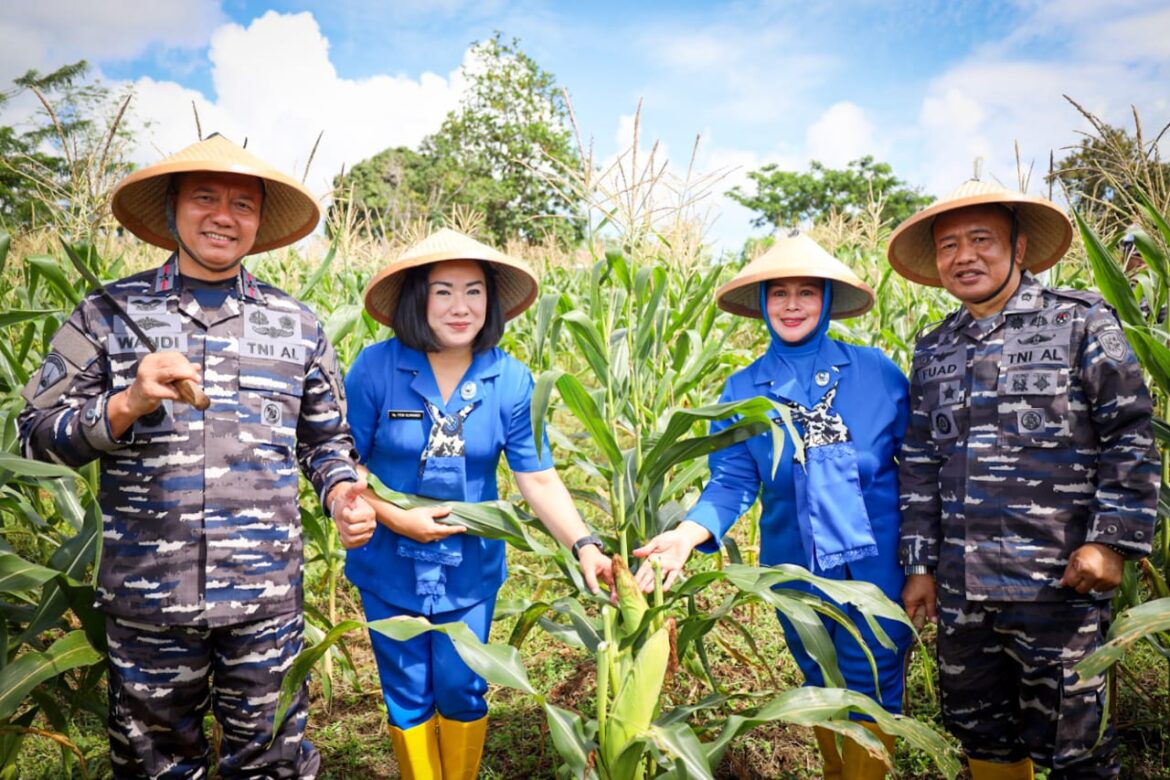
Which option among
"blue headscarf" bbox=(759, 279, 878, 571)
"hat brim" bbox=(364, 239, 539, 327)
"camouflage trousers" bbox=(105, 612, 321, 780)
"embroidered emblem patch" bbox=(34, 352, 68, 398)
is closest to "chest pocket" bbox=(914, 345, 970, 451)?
"blue headscarf" bbox=(759, 279, 878, 571)

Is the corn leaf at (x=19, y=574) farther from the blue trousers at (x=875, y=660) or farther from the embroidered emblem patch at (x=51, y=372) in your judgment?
the blue trousers at (x=875, y=660)

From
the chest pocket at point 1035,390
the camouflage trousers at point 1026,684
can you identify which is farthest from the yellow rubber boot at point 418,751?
the chest pocket at point 1035,390

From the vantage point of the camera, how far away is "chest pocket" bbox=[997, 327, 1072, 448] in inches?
75.7

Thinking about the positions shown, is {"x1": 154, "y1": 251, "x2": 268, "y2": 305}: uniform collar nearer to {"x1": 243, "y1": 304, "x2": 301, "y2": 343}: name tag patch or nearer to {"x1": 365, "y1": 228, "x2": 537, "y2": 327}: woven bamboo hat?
{"x1": 243, "y1": 304, "x2": 301, "y2": 343}: name tag patch

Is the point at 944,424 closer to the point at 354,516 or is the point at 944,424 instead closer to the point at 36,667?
the point at 354,516

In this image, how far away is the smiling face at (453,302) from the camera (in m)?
2.16

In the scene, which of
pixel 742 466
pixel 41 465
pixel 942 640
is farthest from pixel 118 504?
pixel 942 640

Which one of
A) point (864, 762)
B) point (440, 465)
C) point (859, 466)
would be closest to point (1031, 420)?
point (859, 466)

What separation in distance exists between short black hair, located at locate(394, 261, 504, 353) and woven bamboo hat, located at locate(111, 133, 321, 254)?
0.37 meters

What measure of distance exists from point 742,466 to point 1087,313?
1010mm

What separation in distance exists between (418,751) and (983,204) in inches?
91.2

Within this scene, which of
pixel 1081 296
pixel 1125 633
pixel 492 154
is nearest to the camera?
pixel 1125 633

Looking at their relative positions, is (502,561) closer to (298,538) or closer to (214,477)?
(298,538)

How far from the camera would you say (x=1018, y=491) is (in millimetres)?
1956
